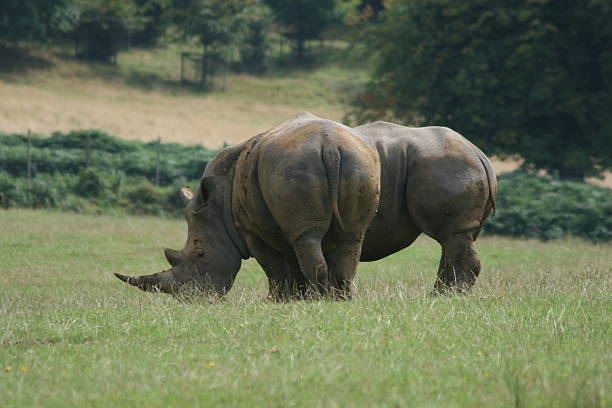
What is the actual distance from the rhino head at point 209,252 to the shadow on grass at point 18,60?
52409mm

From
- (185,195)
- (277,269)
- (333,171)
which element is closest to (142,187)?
(185,195)

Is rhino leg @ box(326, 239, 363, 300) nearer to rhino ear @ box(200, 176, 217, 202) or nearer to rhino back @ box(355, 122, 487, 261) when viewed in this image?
rhino back @ box(355, 122, 487, 261)

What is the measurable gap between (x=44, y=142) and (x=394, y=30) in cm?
1373

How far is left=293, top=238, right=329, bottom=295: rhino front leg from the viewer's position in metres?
8.78

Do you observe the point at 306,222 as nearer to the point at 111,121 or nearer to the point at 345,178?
the point at 345,178

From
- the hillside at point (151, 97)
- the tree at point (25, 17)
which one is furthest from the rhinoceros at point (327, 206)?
the tree at point (25, 17)

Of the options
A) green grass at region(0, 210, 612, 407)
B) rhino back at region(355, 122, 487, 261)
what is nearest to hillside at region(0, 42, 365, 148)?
rhino back at region(355, 122, 487, 261)

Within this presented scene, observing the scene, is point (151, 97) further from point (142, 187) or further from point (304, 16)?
point (142, 187)

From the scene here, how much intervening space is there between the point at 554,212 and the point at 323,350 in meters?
17.3

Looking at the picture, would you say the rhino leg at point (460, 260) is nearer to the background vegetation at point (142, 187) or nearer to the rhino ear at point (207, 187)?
the rhino ear at point (207, 187)

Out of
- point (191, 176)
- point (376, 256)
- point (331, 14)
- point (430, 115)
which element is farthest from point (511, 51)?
point (331, 14)

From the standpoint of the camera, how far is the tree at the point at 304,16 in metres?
74.4

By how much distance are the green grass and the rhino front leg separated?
45 cm

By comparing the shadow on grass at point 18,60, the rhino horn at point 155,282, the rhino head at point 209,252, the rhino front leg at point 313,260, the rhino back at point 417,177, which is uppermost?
the rhino back at point 417,177
